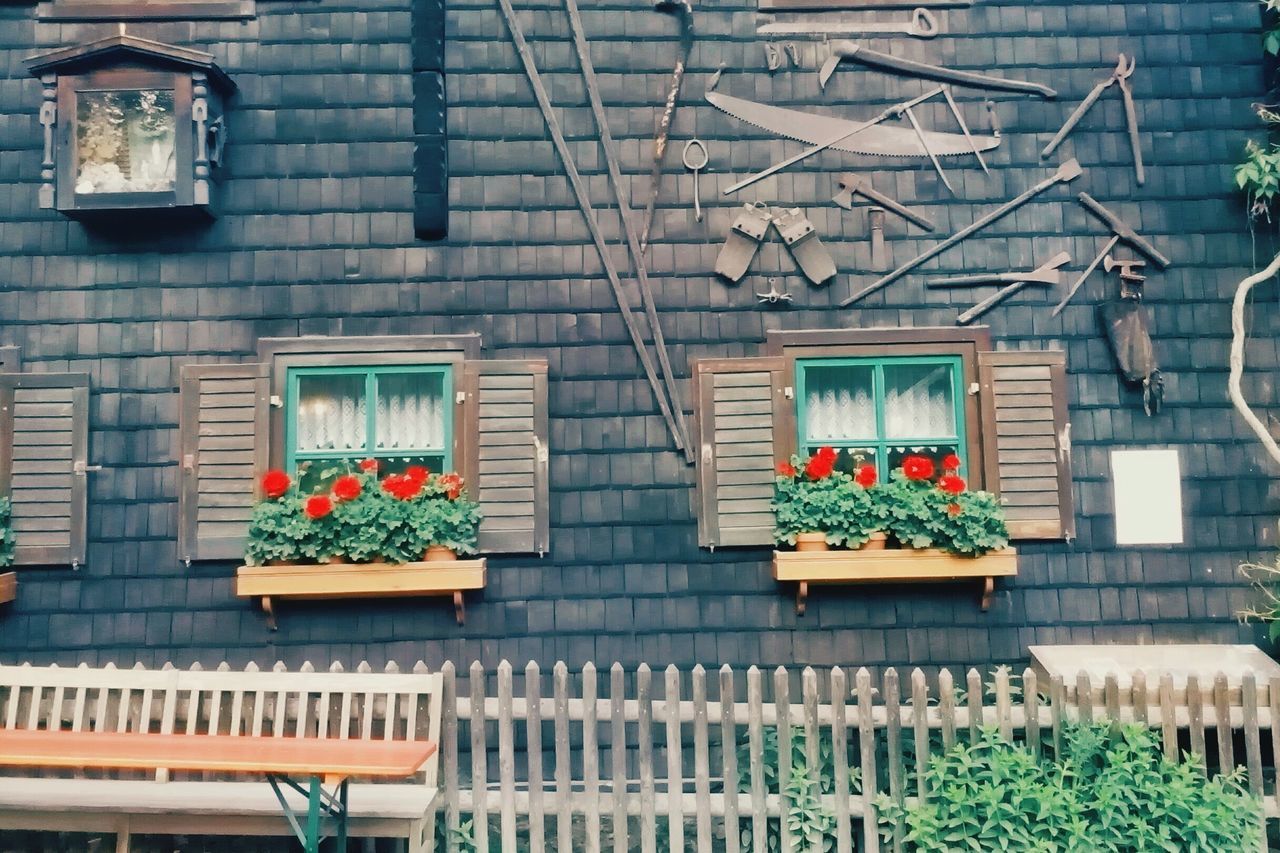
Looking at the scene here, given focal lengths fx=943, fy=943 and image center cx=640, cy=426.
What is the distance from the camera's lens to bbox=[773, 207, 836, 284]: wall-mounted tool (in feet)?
20.1

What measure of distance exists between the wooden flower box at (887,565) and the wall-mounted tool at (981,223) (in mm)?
Answer: 1657

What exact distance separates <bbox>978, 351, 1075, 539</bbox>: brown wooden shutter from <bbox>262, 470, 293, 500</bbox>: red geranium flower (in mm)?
4346

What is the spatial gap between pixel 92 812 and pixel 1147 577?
241 inches

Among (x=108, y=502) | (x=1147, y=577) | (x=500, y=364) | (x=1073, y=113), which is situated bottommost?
(x=1147, y=577)

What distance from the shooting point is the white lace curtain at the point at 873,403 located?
612cm

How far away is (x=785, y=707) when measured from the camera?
476 cm

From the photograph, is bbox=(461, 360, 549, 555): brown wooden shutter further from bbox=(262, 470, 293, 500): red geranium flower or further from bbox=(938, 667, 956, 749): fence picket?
bbox=(938, 667, 956, 749): fence picket

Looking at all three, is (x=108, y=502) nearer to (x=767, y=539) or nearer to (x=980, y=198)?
(x=767, y=539)

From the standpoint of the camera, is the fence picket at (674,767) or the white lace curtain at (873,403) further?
the white lace curtain at (873,403)

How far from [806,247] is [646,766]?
3.36 metres

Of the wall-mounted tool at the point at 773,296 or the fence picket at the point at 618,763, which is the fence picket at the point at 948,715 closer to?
the fence picket at the point at 618,763

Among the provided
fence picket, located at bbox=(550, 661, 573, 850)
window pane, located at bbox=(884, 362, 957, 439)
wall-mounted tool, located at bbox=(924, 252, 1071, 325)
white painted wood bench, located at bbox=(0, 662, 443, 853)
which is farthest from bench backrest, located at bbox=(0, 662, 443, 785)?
wall-mounted tool, located at bbox=(924, 252, 1071, 325)

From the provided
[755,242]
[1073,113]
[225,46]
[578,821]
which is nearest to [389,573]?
[578,821]

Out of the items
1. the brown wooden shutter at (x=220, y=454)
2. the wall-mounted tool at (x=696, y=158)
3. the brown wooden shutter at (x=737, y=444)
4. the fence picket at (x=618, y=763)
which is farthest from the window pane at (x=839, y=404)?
the brown wooden shutter at (x=220, y=454)
